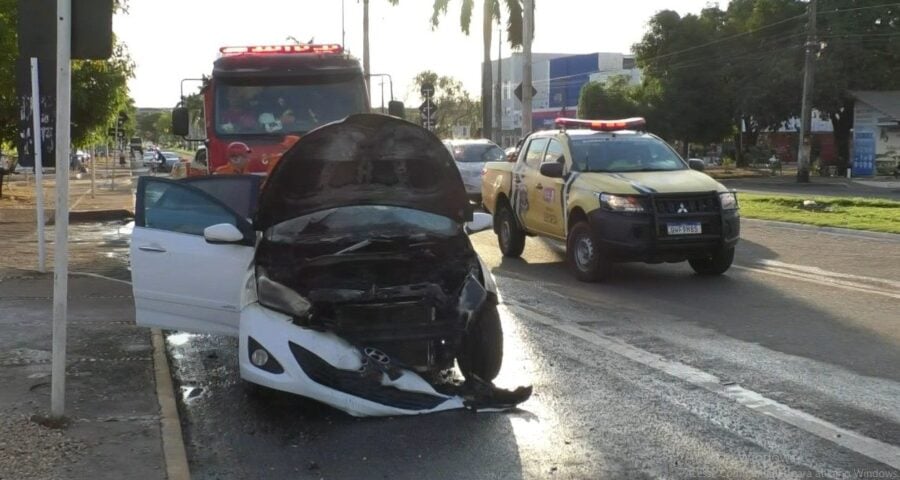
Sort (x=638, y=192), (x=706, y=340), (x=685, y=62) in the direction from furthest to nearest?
(x=685, y=62)
(x=638, y=192)
(x=706, y=340)

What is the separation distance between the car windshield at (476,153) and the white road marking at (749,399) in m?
14.9

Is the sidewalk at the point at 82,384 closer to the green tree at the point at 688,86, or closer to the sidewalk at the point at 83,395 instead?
the sidewalk at the point at 83,395

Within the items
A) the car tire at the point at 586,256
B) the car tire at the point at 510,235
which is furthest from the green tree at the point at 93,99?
the car tire at the point at 586,256

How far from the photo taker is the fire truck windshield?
12523 mm

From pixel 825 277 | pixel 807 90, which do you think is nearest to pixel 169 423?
pixel 825 277

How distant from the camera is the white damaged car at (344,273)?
5949mm

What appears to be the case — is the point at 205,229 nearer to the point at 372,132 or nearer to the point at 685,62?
the point at 372,132

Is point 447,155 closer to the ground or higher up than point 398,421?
higher up

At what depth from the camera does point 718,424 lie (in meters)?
5.83

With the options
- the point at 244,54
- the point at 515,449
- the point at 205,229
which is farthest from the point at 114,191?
the point at 515,449

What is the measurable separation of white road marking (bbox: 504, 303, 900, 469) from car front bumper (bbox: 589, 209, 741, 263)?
2132mm

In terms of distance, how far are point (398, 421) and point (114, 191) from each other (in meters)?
30.1

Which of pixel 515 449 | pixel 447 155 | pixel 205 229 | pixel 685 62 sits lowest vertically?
pixel 515 449

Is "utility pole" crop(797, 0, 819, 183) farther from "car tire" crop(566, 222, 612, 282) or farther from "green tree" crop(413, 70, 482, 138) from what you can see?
"green tree" crop(413, 70, 482, 138)
